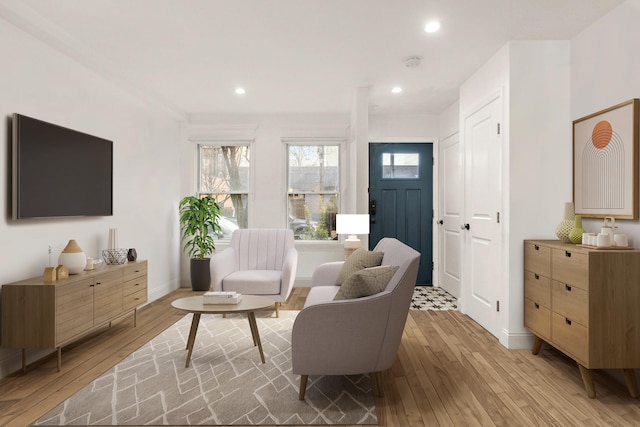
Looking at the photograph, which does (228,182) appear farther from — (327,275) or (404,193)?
(327,275)

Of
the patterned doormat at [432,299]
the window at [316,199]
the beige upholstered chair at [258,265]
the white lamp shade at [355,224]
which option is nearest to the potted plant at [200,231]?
the beige upholstered chair at [258,265]

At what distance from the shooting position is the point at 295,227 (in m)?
5.96

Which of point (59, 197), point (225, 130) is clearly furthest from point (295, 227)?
point (59, 197)

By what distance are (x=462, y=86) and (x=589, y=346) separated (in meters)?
2.97

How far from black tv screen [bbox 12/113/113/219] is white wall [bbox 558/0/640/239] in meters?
4.09

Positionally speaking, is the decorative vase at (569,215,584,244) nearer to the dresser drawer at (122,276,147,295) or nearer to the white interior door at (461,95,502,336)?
the white interior door at (461,95,502,336)

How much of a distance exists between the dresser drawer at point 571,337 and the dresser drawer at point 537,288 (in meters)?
0.15

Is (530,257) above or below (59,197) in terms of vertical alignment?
below

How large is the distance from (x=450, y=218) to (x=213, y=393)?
390 cm

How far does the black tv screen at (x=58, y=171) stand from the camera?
2822mm

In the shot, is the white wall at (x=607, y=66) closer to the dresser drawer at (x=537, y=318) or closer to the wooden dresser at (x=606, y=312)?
the wooden dresser at (x=606, y=312)

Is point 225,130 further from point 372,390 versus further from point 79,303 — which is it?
point 372,390

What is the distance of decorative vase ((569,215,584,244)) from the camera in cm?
281

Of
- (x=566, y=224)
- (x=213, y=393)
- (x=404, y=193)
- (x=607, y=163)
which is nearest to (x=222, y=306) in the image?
(x=213, y=393)
